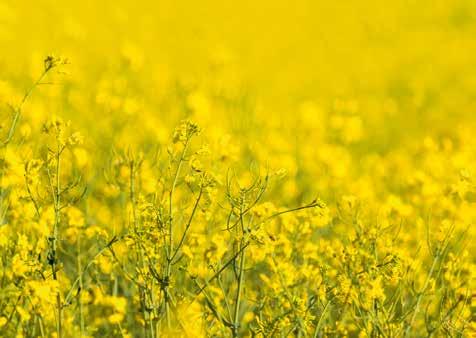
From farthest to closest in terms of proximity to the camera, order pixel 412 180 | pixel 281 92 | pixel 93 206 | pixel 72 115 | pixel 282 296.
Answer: pixel 281 92, pixel 72 115, pixel 93 206, pixel 412 180, pixel 282 296

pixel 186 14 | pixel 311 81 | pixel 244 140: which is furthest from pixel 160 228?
pixel 186 14

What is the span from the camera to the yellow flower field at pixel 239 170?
11.5 ft

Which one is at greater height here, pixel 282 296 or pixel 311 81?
pixel 311 81

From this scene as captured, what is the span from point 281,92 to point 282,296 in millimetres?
8175

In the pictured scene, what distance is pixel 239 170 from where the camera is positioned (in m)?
6.69

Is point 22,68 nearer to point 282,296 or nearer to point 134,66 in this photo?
point 134,66

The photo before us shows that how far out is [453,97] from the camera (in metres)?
11.0

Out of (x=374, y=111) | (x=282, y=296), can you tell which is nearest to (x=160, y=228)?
(x=282, y=296)

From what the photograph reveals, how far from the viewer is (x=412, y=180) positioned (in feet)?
17.9

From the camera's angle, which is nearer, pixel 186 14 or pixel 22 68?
pixel 22 68

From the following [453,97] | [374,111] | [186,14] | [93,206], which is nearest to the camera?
[93,206]

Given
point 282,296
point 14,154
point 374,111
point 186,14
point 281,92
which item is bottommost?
point 282,296

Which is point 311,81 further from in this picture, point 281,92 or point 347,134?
point 347,134

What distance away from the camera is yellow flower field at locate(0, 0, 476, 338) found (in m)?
3.50
